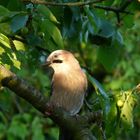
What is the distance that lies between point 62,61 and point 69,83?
209 mm

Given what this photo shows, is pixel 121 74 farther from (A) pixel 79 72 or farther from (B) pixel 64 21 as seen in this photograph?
(B) pixel 64 21

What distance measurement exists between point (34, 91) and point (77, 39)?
1.53 meters

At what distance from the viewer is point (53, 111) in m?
3.37

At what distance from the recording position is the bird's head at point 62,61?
476 centimetres

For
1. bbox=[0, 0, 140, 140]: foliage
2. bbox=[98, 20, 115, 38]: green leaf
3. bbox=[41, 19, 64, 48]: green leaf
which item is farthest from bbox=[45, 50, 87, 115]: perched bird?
bbox=[41, 19, 64, 48]: green leaf

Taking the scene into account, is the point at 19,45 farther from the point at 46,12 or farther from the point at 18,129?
the point at 18,129

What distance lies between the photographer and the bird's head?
4.76 metres

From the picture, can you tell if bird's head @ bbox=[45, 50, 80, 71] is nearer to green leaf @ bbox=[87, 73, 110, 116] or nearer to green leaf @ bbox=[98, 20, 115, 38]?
green leaf @ bbox=[98, 20, 115, 38]

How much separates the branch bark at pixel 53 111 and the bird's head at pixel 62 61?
1.07 m

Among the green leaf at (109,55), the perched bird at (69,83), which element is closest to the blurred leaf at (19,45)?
the green leaf at (109,55)

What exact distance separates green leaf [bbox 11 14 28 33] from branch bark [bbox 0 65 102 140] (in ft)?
1.54

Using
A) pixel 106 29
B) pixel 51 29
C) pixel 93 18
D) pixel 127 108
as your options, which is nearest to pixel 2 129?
pixel 106 29

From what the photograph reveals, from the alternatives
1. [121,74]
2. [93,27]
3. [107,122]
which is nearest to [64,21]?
[93,27]

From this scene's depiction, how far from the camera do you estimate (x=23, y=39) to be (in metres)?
4.27
